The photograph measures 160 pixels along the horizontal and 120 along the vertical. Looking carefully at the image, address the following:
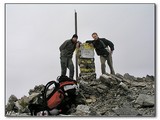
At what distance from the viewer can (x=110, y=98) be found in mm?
4863

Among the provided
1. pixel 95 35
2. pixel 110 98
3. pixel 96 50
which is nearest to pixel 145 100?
pixel 110 98

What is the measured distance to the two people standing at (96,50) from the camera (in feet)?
15.7

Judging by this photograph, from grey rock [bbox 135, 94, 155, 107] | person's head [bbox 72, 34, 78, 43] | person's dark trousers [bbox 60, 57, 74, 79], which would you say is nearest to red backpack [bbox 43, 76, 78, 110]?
person's dark trousers [bbox 60, 57, 74, 79]

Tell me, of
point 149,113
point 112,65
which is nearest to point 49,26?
point 112,65

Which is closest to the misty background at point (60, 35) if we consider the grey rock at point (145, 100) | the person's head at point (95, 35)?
the person's head at point (95, 35)

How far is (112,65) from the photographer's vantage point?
4.77 m

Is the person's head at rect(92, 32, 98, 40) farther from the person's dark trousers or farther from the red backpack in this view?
the red backpack

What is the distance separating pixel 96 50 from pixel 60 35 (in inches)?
16.9

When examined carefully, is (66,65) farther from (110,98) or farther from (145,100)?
(145,100)

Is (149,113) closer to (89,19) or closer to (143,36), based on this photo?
(143,36)

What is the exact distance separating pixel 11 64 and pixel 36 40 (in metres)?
0.37

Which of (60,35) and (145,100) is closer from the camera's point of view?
(145,100)

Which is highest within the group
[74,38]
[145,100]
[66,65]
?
[74,38]

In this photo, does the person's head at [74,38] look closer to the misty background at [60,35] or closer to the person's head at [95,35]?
the misty background at [60,35]
